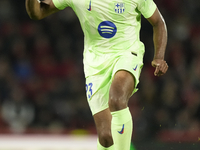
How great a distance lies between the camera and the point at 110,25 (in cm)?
349

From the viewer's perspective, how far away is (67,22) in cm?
984

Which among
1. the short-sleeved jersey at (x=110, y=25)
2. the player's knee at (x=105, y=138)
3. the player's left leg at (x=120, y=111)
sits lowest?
the player's knee at (x=105, y=138)

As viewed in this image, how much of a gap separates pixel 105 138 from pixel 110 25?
115 cm

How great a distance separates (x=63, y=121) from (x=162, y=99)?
2.28m

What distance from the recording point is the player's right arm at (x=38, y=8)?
3.58 meters

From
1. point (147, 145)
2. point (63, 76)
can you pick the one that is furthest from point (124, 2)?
point (63, 76)

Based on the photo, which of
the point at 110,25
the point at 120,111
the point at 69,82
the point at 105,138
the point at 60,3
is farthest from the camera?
the point at 69,82

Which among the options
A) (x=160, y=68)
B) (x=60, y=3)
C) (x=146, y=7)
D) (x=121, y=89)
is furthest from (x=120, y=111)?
(x=60, y=3)

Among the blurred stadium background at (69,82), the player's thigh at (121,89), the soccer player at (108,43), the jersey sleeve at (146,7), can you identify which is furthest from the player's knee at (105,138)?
the blurred stadium background at (69,82)

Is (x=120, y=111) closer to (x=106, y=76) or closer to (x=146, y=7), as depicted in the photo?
(x=106, y=76)

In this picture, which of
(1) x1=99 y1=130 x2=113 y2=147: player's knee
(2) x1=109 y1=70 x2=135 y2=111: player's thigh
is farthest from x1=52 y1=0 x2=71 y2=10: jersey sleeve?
(1) x1=99 y1=130 x2=113 y2=147: player's knee

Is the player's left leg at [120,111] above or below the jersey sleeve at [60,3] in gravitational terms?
below

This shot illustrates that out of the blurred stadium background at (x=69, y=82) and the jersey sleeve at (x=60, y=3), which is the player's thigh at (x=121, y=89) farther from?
the blurred stadium background at (x=69, y=82)

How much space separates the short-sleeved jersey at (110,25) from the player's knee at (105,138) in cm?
63
